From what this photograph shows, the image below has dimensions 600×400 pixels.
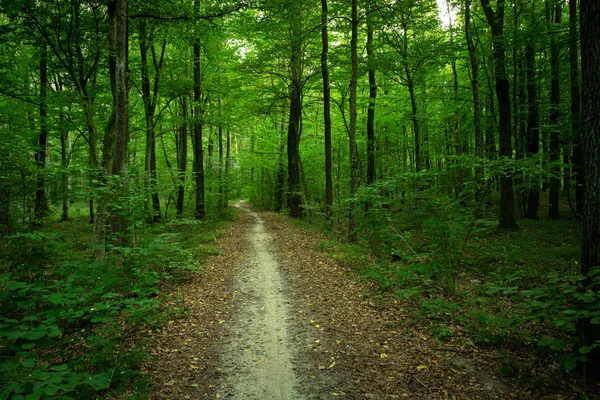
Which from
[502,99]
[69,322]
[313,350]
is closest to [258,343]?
[313,350]

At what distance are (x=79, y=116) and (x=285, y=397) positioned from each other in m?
13.8

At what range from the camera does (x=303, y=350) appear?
518cm

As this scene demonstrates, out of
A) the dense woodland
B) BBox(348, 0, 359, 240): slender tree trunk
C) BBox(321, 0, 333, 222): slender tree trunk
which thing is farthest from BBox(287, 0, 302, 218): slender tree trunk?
BBox(348, 0, 359, 240): slender tree trunk

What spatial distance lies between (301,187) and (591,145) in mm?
16447

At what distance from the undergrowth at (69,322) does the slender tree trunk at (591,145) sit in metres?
5.37

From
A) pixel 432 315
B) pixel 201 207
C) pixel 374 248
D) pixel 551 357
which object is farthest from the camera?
pixel 201 207

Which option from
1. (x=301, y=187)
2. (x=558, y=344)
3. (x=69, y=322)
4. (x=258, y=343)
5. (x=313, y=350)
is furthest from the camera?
(x=301, y=187)

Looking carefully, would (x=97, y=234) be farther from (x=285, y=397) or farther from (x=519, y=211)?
(x=519, y=211)

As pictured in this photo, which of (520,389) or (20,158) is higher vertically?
(20,158)

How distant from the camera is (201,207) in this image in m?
18.3

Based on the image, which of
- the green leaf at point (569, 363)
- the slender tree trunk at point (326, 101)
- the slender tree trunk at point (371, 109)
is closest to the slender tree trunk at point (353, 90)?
the slender tree trunk at point (326, 101)

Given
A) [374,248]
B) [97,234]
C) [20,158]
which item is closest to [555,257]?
[374,248]

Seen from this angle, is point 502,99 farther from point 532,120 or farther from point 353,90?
point 353,90

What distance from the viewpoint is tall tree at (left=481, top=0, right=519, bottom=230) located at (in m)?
12.0
